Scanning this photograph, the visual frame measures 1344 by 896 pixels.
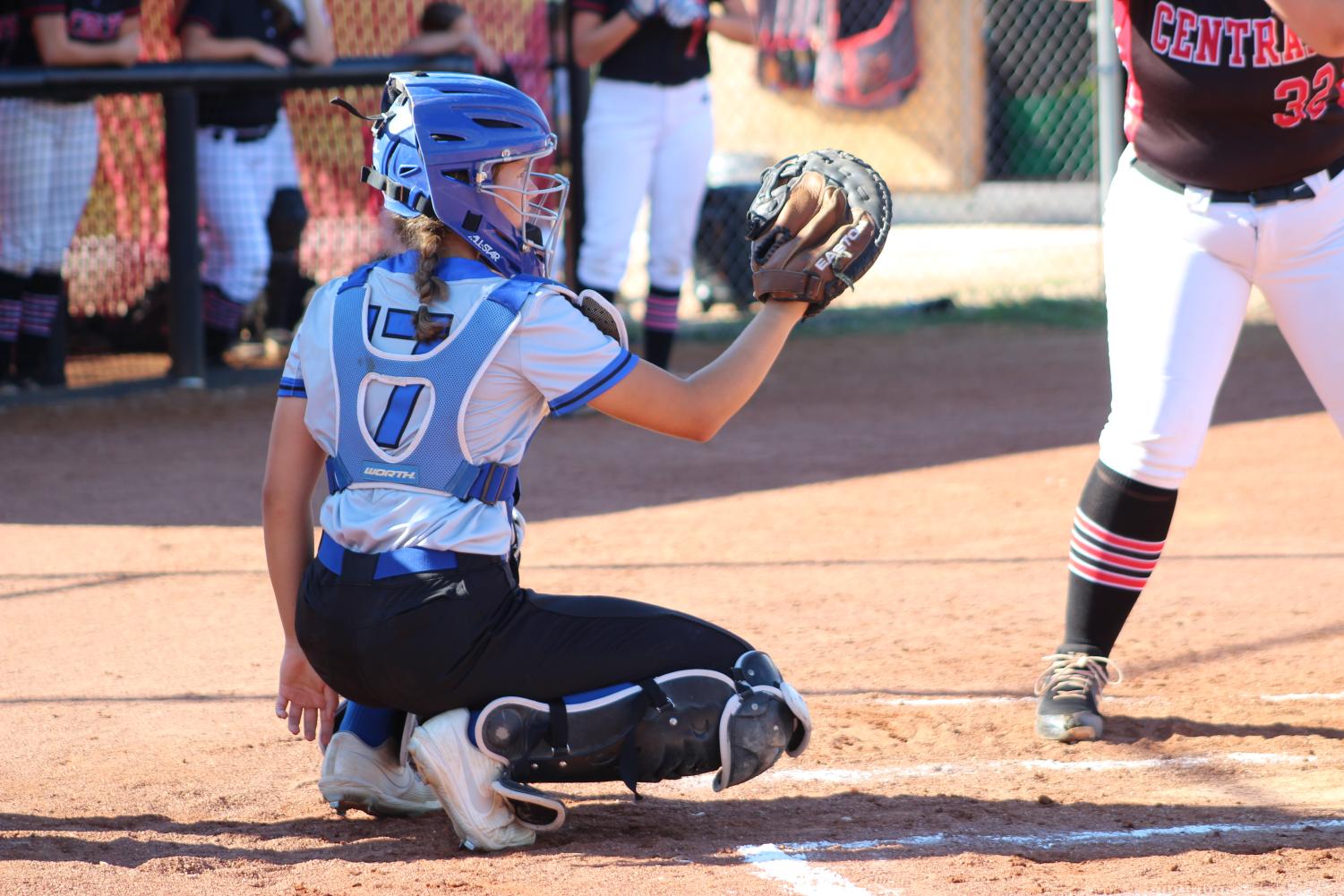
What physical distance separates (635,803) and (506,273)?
104 centimetres

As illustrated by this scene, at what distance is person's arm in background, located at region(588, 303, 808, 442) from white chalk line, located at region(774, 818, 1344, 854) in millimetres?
745

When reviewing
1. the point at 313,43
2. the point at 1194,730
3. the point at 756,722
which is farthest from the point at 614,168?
the point at 756,722

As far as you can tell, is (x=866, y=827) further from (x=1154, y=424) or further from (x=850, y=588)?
(x=850, y=588)

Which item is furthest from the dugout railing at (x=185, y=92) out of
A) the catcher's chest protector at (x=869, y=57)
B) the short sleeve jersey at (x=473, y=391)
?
the catcher's chest protector at (x=869, y=57)

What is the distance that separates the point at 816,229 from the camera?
2.98m

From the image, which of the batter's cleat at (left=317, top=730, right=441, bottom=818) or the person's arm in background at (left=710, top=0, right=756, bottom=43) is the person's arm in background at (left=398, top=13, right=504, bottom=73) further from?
the batter's cleat at (left=317, top=730, right=441, bottom=818)

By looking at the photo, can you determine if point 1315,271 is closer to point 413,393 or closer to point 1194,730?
point 1194,730

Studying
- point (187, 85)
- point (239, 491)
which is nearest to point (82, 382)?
point (187, 85)

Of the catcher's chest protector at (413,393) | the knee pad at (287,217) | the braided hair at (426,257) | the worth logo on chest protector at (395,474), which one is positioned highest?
the braided hair at (426,257)

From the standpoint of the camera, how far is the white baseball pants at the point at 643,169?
733 cm

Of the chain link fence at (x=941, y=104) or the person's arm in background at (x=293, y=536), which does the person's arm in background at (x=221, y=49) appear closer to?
the person's arm in background at (x=293, y=536)

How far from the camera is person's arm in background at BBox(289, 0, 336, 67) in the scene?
8031 mm

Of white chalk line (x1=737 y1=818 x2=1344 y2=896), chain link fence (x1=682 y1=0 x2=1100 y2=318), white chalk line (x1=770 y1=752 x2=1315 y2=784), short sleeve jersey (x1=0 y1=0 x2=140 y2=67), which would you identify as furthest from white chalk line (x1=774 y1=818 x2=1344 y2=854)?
chain link fence (x1=682 y1=0 x2=1100 y2=318)

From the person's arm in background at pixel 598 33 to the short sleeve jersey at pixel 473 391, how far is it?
4.56 metres
